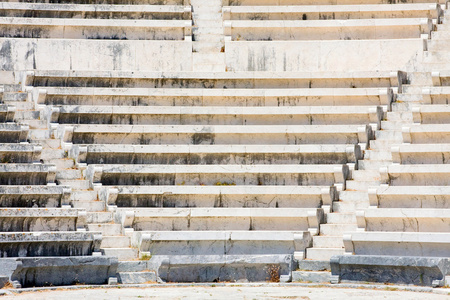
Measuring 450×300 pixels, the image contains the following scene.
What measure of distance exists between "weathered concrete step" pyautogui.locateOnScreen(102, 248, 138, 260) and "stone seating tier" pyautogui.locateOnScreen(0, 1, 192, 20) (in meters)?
8.74

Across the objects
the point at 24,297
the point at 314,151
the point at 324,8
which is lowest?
the point at 24,297

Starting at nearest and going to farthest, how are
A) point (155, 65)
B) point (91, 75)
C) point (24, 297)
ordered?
point (24, 297) < point (91, 75) < point (155, 65)

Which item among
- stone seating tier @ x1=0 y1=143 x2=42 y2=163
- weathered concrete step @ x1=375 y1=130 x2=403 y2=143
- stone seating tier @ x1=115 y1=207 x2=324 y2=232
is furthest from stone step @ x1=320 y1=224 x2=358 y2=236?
stone seating tier @ x1=0 y1=143 x2=42 y2=163

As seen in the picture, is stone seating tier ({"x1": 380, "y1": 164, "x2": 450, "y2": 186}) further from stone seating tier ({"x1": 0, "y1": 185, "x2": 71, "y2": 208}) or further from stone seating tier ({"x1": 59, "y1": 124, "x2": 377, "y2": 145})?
stone seating tier ({"x1": 0, "y1": 185, "x2": 71, "y2": 208})

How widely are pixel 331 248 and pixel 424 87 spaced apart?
556 centimetres

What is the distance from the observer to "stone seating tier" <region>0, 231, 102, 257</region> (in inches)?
681

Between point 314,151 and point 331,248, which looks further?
point 314,151

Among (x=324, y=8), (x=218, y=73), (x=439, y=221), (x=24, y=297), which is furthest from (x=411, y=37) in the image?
(x=24, y=297)

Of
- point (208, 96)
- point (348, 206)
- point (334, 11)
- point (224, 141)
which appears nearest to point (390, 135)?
point (348, 206)

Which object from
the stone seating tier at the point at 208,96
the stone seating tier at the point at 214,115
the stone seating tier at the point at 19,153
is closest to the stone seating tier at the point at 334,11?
the stone seating tier at the point at 208,96

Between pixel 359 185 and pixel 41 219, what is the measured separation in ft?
21.8

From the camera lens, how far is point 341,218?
1884 cm

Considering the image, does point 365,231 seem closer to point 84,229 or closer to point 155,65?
point 84,229

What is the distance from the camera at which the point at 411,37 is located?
24.2 m
